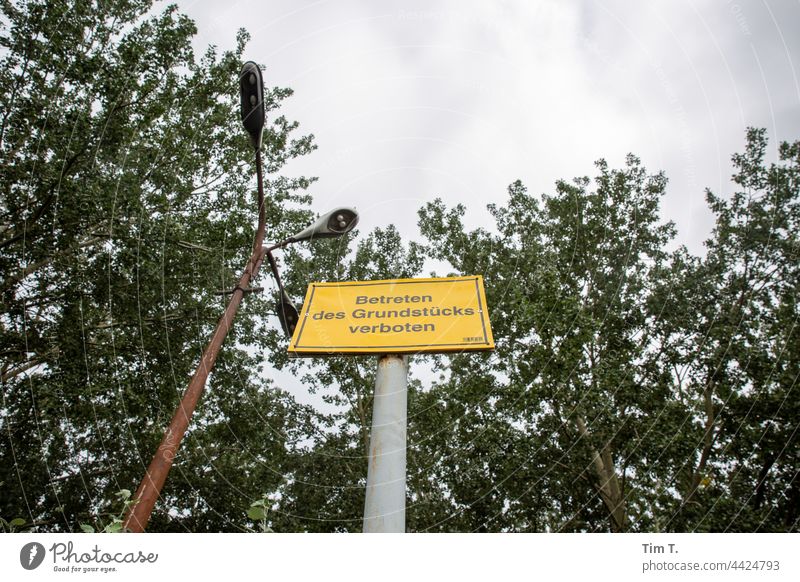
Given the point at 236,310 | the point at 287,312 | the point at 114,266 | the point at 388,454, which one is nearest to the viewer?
the point at 388,454

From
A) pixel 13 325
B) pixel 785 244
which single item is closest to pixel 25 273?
pixel 13 325

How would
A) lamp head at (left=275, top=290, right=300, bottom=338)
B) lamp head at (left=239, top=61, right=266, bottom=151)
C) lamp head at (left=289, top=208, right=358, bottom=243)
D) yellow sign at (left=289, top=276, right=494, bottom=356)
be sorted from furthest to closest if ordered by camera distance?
lamp head at (left=275, top=290, right=300, bottom=338) < lamp head at (left=289, top=208, right=358, bottom=243) < lamp head at (left=239, top=61, right=266, bottom=151) < yellow sign at (left=289, top=276, right=494, bottom=356)

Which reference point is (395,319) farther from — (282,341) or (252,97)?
(282,341)

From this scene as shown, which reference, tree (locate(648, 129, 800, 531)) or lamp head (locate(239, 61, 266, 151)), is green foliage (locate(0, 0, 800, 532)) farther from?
lamp head (locate(239, 61, 266, 151))

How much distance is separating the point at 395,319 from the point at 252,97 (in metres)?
2.31

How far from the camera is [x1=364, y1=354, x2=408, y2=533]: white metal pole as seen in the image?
2.50m

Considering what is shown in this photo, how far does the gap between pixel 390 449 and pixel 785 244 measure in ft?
31.4

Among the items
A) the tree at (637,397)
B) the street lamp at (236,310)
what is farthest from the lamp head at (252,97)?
the tree at (637,397)

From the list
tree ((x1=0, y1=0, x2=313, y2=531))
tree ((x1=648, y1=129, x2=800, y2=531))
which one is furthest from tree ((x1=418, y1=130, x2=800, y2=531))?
tree ((x1=0, y1=0, x2=313, y2=531))

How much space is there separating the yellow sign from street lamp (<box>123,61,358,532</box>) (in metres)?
0.62

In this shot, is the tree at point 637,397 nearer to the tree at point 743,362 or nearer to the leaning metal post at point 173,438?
the tree at point 743,362

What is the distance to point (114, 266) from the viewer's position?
268 inches

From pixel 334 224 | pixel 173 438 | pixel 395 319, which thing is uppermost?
pixel 334 224

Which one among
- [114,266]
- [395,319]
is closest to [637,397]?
[395,319]
